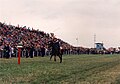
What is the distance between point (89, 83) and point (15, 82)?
308 cm

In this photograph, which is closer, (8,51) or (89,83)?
(89,83)

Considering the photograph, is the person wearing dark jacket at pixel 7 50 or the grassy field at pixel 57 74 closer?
the grassy field at pixel 57 74

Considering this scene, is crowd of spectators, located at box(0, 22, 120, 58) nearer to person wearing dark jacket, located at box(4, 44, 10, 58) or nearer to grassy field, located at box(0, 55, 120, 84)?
person wearing dark jacket, located at box(4, 44, 10, 58)

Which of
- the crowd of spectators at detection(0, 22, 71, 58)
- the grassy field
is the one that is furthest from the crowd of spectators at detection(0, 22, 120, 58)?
the grassy field

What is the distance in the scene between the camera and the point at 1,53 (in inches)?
1949

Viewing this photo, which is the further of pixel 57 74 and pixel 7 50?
pixel 7 50

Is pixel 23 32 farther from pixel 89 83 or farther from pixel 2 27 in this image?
pixel 89 83

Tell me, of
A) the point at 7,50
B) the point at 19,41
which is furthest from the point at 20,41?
the point at 7,50

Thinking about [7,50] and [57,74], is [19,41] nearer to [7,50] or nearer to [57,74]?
[7,50]

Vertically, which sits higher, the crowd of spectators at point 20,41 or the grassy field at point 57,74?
the crowd of spectators at point 20,41

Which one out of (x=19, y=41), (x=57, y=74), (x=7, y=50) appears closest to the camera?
(x=57, y=74)

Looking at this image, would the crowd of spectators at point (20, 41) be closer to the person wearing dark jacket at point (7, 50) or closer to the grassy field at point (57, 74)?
the person wearing dark jacket at point (7, 50)

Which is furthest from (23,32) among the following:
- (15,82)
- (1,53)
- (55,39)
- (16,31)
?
(15,82)

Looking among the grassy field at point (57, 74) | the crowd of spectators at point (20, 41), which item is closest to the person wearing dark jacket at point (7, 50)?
the crowd of spectators at point (20, 41)
